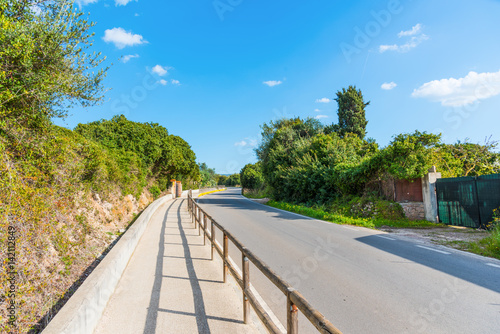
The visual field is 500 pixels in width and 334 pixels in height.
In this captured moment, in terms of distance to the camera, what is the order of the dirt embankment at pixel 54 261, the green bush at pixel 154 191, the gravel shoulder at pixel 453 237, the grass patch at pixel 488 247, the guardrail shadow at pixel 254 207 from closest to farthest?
the dirt embankment at pixel 54 261
the grass patch at pixel 488 247
the gravel shoulder at pixel 453 237
the guardrail shadow at pixel 254 207
the green bush at pixel 154 191

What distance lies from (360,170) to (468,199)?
17.5ft

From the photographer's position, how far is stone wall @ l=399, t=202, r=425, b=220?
12688 mm

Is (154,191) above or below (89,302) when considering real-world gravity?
above

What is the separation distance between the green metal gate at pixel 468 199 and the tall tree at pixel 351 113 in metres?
25.0

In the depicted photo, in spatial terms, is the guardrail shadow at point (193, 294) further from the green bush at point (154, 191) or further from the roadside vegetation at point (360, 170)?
the green bush at point (154, 191)

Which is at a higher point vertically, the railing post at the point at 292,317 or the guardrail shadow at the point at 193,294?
the railing post at the point at 292,317

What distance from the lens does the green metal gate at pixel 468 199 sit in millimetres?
9836

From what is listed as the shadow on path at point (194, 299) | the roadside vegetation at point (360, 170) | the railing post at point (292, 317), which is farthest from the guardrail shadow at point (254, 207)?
the railing post at point (292, 317)

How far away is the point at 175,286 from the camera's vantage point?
486 centimetres

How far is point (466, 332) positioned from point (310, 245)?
468cm

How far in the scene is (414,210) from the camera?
42.2 feet

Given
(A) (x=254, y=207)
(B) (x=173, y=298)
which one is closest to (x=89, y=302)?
(B) (x=173, y=298)

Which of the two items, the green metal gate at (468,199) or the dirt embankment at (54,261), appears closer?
the dirt embankment at (54,261)

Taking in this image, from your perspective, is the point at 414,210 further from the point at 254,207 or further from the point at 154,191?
the point at 154,191
